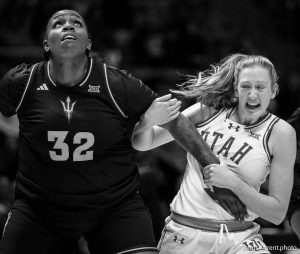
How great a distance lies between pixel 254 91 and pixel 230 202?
0.63m

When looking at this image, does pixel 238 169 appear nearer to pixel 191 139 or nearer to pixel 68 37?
pixel 191 139

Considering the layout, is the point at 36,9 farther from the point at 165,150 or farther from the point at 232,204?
the point at 232,204

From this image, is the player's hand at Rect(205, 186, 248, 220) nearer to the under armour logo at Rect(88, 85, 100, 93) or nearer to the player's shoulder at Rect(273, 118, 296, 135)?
the player's shoulder at Rect(273, 118, 296, 135)

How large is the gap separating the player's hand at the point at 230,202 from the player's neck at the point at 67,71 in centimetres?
99

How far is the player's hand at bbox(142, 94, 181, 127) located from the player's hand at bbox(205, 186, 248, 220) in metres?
0.48

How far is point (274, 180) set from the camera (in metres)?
3.62

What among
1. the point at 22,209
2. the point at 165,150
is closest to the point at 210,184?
the point at 22,209

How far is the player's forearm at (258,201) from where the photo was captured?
11.6ft

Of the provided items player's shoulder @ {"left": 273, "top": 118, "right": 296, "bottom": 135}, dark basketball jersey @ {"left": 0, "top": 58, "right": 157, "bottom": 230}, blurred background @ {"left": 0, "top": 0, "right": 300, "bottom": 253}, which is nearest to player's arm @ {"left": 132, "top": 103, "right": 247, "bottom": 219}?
dark basketball jersey @ {"left": 0, "top": 58, "right": 157, "bottom": 230}

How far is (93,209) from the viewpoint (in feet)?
11.9

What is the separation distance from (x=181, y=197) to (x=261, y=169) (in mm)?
492

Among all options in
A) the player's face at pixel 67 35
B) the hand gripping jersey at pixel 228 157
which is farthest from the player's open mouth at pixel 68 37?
the hand gripping jersey at pixel 228 157

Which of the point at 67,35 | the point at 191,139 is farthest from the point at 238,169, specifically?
the point at 67,35

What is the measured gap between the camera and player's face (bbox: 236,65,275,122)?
3684 mm
